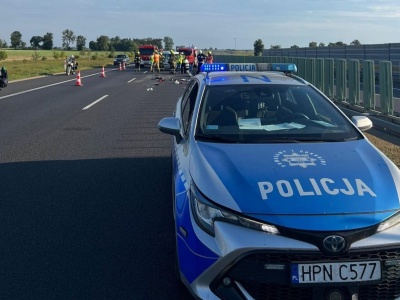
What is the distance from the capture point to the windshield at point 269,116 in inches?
199

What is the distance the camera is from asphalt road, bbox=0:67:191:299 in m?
4.64

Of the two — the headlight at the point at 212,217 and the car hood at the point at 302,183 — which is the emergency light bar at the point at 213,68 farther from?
the headlight at the point at 212,217

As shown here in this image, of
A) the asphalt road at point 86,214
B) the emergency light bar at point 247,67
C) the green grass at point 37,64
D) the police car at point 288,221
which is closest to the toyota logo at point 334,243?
the police car at point 288,221

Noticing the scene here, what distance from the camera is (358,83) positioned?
14359 mm

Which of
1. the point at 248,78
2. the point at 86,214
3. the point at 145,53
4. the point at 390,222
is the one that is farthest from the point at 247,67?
the point at 145,53

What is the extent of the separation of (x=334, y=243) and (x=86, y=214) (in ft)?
11.8

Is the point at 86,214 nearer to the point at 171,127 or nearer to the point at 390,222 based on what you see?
the point at 171,127

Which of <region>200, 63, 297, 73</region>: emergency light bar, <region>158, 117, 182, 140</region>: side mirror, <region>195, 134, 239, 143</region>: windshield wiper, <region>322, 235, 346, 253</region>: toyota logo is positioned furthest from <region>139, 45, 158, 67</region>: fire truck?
<region>322, 235, 346, 253</region>: toyota logo

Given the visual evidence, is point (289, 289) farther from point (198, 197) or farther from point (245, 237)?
point (198, 197)

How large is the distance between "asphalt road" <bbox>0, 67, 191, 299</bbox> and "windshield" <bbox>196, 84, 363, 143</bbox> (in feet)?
3.96

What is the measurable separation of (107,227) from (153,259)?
106cm

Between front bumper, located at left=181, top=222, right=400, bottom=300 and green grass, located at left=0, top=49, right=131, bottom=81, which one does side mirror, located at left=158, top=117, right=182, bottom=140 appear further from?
green grass, located at left=0, top=49, right=131, bottom=81

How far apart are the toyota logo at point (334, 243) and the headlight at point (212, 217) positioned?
297mm

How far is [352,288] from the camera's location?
3566 millimetres
